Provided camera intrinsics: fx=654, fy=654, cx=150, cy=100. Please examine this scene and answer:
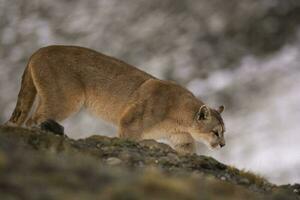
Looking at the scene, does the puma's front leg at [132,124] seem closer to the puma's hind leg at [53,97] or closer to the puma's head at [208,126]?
the puma's hind leg at [53,97]

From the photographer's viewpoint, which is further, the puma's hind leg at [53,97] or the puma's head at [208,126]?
the puma's head at [208,126]

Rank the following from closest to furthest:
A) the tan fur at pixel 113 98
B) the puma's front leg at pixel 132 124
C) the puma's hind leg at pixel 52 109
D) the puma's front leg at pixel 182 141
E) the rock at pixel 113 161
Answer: the rock at pixel 113 161 → the puma's hind leg at pixel 52 109 → the tan fur at pixel 113 98 → the puma's front leg at pixel 132 124 → the puma's front leg at pixel 182 141

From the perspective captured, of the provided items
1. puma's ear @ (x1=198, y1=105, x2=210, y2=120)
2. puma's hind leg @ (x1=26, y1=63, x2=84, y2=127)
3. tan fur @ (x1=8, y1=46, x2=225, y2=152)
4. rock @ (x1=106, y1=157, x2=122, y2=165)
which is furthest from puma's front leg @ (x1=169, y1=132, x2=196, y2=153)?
rock @ (x1=106, y1=157, x2=122, y2=165)

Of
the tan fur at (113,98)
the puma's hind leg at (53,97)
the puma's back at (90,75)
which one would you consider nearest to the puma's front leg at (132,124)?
the tan fur at (113,98)

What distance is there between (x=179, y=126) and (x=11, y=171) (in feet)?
34.5

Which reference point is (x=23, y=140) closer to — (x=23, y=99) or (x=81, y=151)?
(x=81, y=151)

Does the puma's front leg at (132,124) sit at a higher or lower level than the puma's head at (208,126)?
lower

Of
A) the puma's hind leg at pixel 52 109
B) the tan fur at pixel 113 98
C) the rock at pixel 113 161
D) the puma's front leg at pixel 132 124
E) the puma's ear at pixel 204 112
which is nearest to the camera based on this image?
the rock at pixel 113 161

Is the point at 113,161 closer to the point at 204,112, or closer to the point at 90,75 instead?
the point at 90,75

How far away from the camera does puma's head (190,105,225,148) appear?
53.0 feet

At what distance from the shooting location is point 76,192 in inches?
218

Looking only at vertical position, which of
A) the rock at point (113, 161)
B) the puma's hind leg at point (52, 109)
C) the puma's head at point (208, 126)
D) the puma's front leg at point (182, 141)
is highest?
the puma's head at point (208, 126)

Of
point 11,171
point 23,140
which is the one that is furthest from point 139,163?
point 11,171

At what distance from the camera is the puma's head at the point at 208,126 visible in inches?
636
